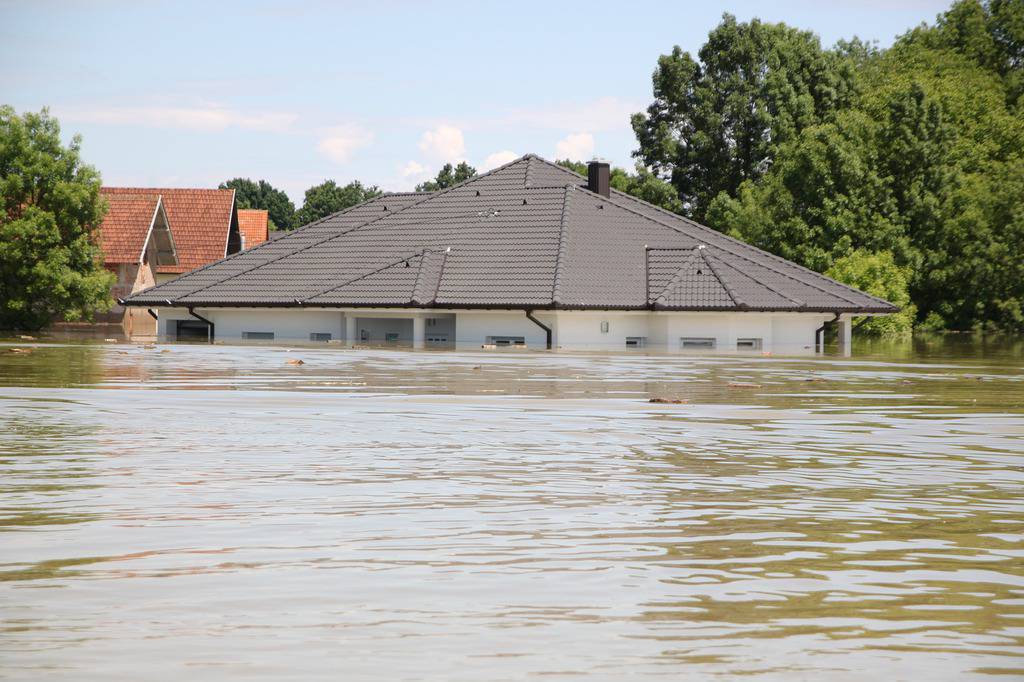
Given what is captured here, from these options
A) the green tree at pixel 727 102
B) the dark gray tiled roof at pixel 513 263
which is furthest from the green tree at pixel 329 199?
the dark gray tiled roof at pixel 513 263

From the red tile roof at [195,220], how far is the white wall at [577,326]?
3639 centimetres

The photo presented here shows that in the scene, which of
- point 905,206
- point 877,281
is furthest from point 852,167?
point 877,281

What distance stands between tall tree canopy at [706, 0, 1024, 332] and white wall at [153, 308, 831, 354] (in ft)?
76.1

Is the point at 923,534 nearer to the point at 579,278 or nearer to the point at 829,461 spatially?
the point at 829,461

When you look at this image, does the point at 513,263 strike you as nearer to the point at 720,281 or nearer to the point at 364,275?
the point at 364,275

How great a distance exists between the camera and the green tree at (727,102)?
3718 inches

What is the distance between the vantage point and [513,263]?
54500 millimetres

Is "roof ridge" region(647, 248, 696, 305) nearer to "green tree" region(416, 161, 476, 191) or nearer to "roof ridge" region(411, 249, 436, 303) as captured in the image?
"roof ridge" region(411, 249, 436, 303)

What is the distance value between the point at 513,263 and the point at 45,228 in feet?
83.2

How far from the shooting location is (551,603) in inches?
264

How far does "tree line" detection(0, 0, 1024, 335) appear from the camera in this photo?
68.9m

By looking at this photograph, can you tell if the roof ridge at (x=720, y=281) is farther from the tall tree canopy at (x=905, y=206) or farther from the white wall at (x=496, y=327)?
the tall tree canopy at (x=905, y=206)

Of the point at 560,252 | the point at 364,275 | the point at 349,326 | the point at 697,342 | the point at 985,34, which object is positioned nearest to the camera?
the point at 697,342

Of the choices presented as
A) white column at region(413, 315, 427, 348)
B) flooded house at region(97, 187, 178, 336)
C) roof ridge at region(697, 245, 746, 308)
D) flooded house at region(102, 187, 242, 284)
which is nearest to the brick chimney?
roof ridge at region(697, 245, 746, 308)
